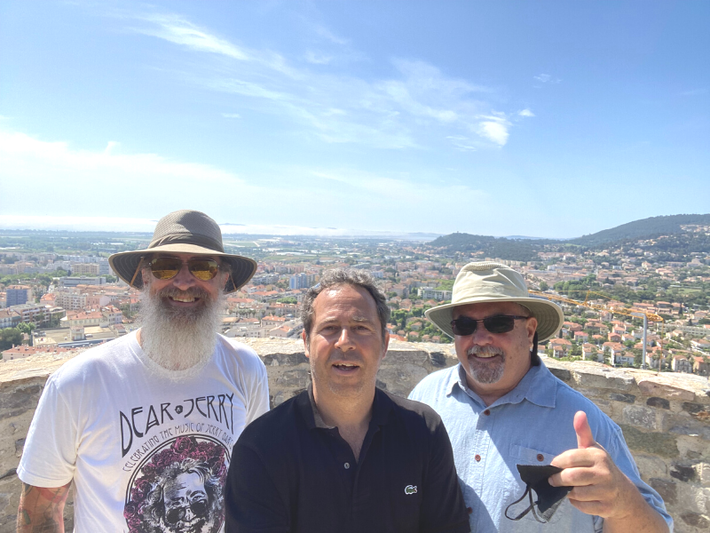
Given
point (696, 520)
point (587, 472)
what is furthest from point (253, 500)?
point (696, 520)

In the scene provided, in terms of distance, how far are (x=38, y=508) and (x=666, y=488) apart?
12.4ft

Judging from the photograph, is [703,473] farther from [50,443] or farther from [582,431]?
[50,443]

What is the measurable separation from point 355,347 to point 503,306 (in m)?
0.88

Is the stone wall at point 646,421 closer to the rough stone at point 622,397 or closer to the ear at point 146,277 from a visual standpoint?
the rough stone at point 622,397

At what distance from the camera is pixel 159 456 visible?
1555 mm

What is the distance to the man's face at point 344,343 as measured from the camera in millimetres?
1307

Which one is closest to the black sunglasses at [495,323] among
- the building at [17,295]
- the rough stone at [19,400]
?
the rough stone at [19,400]

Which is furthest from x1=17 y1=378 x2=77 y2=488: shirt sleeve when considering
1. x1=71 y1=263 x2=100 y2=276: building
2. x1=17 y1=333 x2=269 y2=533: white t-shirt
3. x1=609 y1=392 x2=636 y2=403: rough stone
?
x1=71 y1=263 x2=100 y2=276: building

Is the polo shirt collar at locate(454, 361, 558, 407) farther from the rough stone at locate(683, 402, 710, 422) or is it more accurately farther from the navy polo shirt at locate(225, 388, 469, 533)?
the rough stone at locate(683, 402, 710, 422)

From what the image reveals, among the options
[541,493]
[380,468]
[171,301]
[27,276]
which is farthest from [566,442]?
[27,276]

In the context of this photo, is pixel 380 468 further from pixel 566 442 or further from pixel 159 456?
pixel 159 456

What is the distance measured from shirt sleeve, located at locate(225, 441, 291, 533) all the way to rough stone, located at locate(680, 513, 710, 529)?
311 cm

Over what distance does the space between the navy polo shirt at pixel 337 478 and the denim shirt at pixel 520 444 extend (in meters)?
0.22

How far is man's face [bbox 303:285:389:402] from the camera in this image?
51.4 inches
